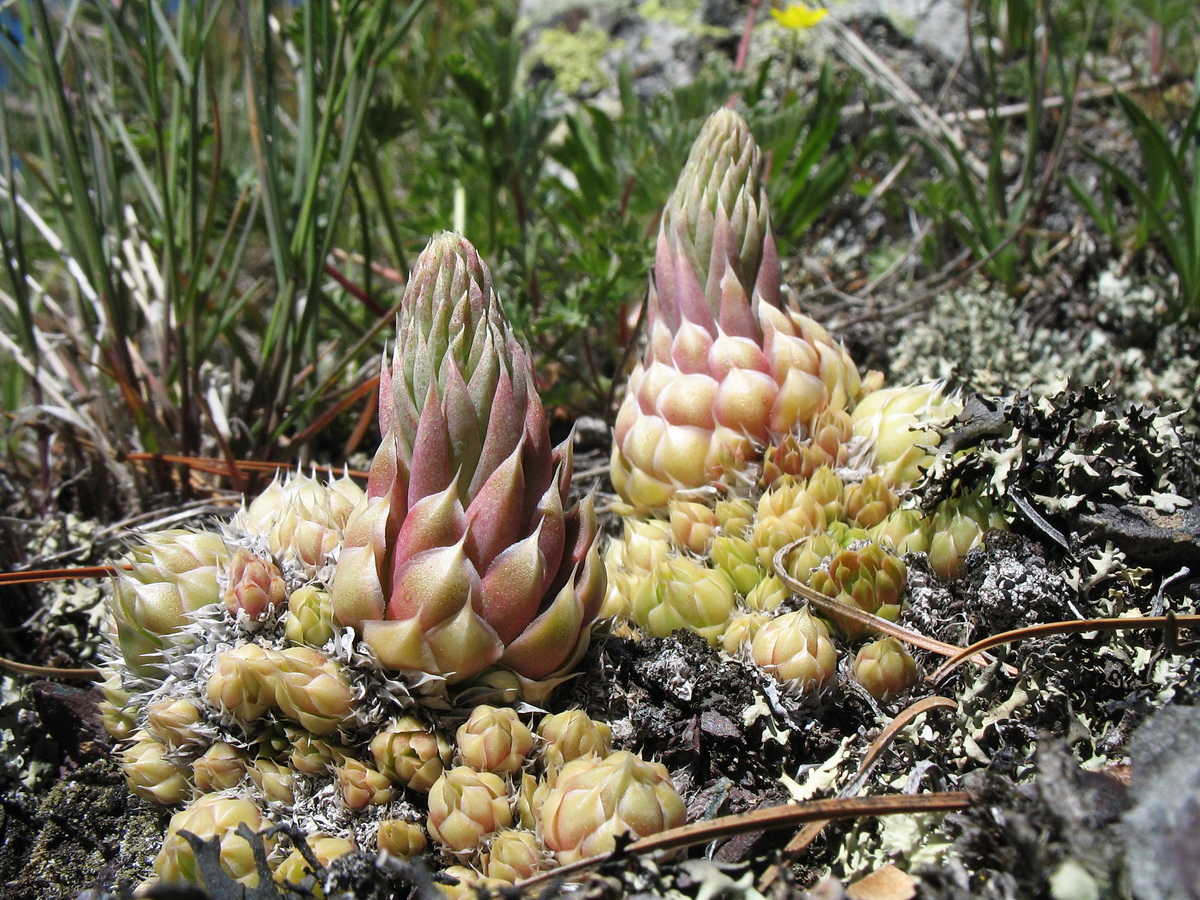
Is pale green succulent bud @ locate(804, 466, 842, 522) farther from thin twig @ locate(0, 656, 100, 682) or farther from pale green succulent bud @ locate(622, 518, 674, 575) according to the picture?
thin twig @ locate(0, 656, 100, 682)

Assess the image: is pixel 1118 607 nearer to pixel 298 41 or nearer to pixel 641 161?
pixel 641 161

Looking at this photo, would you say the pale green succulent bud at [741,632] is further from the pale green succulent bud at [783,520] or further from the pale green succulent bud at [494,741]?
the pale green succulent bud at [494,741]

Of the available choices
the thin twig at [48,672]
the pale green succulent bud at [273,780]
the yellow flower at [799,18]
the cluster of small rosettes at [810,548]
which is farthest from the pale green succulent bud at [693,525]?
Answer: the yellow flower at [799,18]

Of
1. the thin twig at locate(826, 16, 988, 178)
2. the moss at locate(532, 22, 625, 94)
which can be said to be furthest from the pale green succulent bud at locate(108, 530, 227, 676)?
the moss at locate(532, 22, 625, 94)

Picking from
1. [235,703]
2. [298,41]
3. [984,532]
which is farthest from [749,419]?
[298,41]

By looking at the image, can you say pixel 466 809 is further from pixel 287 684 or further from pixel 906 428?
pixel 906 428
